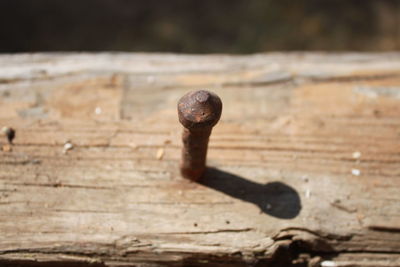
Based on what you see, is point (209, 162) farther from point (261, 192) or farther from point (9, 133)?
point (9, 133)

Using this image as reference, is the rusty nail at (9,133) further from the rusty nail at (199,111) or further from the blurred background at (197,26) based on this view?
the blurred background at (197,26)

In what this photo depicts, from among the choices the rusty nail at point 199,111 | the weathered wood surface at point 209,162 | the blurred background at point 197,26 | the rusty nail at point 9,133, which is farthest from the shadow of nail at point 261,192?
the blurred background at point 197,26

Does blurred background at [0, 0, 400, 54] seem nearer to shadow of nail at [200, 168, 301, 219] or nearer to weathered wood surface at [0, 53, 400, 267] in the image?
weathered wood surface at [0, 53, 400, 267]

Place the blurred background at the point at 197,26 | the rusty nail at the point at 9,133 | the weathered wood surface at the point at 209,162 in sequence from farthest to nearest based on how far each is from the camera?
the blurred background at the point at 197,26, the rusty nail at the point at 9,133, the weathered wood surface at the point at 209,162

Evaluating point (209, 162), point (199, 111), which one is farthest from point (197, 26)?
point (199, 111)

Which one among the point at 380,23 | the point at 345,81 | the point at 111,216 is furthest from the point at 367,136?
the point at 380,23

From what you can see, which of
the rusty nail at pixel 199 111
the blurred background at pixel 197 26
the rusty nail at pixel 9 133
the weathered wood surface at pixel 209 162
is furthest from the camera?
the blurred background at pixel 197 26

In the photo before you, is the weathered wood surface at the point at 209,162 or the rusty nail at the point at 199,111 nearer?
the rusty nail at the point at 199,111
